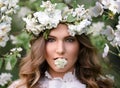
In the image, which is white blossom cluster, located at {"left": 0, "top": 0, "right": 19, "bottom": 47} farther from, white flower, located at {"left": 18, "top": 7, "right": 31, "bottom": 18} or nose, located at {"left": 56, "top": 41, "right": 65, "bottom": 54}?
white flower, located at {"left": 18, "top": 7, "right": 31, "bottom": 18}

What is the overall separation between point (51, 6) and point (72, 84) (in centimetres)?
45

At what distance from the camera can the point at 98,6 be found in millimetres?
3697

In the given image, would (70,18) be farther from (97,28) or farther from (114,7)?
(97,28)

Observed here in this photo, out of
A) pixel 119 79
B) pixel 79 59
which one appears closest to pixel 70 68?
pixel 79 59

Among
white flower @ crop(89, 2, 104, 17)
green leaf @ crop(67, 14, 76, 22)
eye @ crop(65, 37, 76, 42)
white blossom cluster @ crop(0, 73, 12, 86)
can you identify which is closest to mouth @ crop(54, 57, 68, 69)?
eye @ crop(65, 37, 76, 42)

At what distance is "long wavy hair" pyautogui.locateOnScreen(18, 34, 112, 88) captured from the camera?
11.9ft

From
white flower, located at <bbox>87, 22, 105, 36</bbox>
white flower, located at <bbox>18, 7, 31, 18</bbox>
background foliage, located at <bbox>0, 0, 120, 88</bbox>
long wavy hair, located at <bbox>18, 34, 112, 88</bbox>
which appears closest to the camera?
long wavy hair, located at <bbox>18, 34, 112, 88</bbox>

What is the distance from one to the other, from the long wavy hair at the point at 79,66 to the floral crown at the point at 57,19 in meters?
0.07

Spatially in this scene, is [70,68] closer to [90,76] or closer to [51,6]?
[90,76]

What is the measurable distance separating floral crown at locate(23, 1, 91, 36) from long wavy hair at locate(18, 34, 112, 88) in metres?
0.07

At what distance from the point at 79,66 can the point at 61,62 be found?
Result: 20 centimetres

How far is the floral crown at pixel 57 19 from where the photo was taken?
3.55m

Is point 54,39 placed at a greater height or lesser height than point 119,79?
greater

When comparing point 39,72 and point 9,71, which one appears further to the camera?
point 9,71
